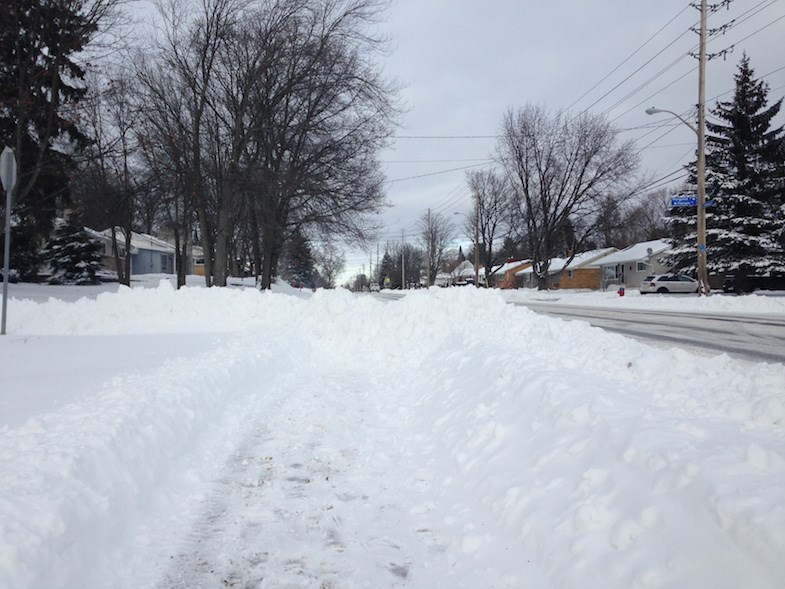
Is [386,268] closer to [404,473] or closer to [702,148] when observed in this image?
[702,148]

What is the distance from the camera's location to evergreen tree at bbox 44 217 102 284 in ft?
127

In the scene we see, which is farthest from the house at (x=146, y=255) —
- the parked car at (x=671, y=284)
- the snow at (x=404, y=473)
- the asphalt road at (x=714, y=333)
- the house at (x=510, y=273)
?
the snow at (x=404, y=473)

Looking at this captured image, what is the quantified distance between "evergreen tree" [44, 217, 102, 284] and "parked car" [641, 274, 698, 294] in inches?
1605

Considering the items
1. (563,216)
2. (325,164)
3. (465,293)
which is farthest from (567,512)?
(563,216)

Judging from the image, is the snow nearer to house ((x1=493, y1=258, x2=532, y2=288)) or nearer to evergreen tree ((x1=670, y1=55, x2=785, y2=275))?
evergreen tree ((x1=670, y1=55, x2=785, y2=275))

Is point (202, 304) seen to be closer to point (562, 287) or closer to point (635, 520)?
point (635, 520)

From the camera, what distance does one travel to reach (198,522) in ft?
12.1

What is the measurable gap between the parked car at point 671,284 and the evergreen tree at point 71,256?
4077 centimetres

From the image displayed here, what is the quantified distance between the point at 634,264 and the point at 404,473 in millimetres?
55688

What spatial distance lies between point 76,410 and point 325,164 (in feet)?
65.8

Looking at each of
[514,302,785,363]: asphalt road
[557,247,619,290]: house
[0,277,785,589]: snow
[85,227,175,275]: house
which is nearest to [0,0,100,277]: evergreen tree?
[0,277,785,589]: snow

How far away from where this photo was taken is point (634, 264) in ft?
178

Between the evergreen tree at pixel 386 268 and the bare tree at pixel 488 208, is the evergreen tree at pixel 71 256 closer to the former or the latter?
the bare tree at pixel 488 208

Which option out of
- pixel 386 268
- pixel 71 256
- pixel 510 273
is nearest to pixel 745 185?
pixel 71 256
